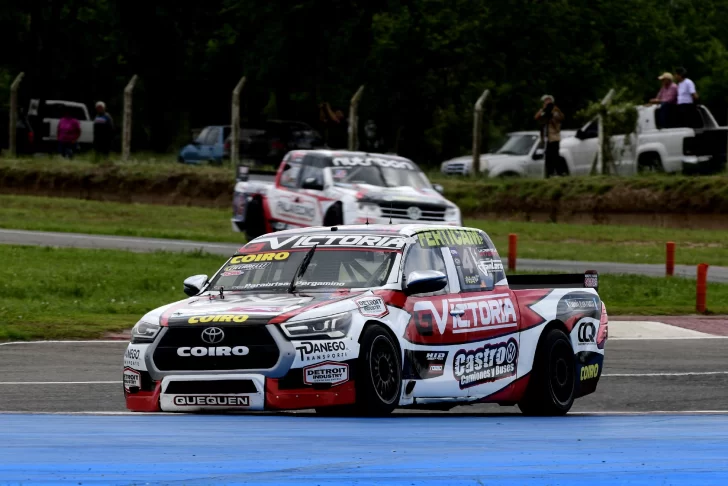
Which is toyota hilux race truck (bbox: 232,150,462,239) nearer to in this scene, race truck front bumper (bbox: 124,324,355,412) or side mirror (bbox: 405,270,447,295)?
side mirror (bbox: 405,270,447,295)

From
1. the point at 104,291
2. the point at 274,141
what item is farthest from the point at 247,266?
the point at 274,141

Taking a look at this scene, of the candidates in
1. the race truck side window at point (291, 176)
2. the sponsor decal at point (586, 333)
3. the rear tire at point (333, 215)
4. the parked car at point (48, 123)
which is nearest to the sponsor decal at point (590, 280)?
the sponsor decal at point (586, 333)

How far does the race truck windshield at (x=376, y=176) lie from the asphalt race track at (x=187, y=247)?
2.44 metres

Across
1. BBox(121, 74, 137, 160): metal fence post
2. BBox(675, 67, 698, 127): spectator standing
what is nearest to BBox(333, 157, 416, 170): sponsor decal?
BBox(675, 67, 698, 127): spectator standing

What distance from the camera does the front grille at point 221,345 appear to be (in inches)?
412

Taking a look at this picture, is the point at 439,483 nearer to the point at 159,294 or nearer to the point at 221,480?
the point at 221,480

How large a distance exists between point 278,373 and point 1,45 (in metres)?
46.3

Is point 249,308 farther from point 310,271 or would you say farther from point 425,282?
point 425,282

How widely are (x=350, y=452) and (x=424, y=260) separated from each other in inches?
197

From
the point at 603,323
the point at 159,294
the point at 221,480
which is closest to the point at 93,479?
the point at 221,480

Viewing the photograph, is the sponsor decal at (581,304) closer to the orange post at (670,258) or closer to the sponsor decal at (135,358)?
the sponsor decal at (135,358)

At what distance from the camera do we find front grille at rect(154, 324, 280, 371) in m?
10.5

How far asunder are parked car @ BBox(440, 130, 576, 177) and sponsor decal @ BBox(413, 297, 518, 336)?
2768 cm

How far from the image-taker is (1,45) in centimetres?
5459
